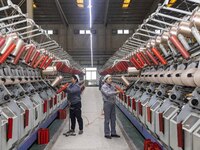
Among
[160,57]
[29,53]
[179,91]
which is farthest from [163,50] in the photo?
[29,53]

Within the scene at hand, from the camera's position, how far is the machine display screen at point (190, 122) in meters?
3.54

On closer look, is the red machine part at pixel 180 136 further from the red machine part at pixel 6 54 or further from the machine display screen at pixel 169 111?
the red machine part at pixel 6 54

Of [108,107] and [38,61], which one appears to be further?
[38,61]

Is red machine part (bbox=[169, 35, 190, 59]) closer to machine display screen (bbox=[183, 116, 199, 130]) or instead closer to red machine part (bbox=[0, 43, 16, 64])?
machine display screen (bbox=[183, 116, 199, 130])

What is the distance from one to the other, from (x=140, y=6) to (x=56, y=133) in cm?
1594

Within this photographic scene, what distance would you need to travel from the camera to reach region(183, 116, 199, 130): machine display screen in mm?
3541

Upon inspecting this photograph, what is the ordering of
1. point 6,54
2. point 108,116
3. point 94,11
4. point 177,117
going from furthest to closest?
point 94,11 < point 108,116 < point 6,54 < point 177,117

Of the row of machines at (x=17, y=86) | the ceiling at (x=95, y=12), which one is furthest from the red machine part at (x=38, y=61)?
Answer: the ceiling at (x=95, y=12)

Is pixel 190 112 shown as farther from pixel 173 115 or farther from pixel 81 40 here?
pixel 81 40

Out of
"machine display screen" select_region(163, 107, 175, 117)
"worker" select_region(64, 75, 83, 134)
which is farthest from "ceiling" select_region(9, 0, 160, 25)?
"machine display screen" select_region(163, 107, 175, 117)

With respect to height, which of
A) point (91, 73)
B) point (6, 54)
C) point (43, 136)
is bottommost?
point (43, 136)

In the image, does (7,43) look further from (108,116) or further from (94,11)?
(94,11)

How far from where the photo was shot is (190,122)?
3.65 metres

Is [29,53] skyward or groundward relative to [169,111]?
skyward
